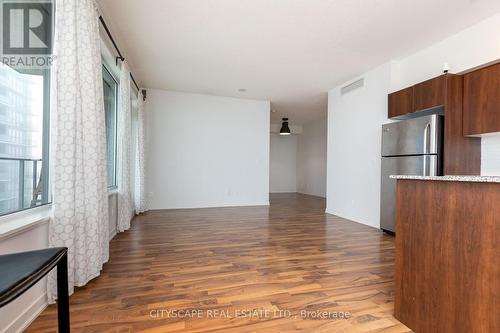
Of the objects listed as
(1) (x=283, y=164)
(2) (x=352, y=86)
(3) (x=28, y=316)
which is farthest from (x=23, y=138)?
(1) (x=283, y=164)

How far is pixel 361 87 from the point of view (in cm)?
465

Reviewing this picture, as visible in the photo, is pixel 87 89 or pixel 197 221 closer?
pixel 87 89

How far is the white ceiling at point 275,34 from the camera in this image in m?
2.63

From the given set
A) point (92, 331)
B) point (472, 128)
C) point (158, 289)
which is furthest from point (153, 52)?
point (472, 128)

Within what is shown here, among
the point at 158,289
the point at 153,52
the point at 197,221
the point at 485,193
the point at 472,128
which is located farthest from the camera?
the point at 197,221

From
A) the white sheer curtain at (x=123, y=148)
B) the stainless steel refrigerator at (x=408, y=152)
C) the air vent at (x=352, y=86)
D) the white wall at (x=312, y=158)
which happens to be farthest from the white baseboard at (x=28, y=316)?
the white wall at (x=312, y=158)

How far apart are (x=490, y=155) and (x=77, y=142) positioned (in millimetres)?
4384

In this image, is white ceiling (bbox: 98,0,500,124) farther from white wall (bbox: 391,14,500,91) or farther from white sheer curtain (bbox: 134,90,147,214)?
white sheer curtain (bbox: 134,90,147,214)

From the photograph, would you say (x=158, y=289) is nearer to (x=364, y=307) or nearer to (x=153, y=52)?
(x=364, y=307)

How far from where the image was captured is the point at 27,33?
1979 millimetres

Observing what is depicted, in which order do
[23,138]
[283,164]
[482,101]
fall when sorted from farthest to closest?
[283,164] → [482,101] → [23,138]

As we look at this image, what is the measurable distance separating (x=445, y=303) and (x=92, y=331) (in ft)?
6.74

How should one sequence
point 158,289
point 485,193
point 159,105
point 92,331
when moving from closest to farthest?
point 485,193 < point 92,331 < point 158,289 < point 159,105

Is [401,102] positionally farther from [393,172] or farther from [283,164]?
[283,164]
